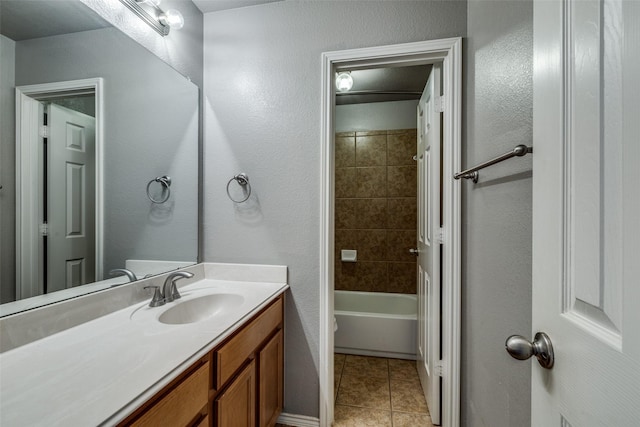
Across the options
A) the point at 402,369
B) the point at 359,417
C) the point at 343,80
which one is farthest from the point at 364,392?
the point at 343,80

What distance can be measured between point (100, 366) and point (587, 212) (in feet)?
3.68

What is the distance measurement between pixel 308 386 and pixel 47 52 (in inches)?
74.9

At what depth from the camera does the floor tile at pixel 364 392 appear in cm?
177

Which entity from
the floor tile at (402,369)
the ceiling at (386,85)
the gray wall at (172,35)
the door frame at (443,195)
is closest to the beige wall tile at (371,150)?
the ceiling at (386,85)

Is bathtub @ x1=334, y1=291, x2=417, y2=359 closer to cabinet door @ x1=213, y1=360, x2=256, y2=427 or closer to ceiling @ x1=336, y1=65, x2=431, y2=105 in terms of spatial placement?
cabinet door @ x1=213, y1=360, x2=256, y2=427

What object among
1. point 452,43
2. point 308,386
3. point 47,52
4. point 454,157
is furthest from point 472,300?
point 47,52

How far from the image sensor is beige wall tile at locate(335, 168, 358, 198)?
3.00m

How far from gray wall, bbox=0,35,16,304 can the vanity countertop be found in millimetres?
227

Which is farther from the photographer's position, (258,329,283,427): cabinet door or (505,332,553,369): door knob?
(258,329,283,427): cabinet door

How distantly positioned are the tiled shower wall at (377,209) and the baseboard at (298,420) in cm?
152

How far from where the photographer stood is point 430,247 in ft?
5.37

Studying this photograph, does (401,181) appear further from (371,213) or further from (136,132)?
(136,132)

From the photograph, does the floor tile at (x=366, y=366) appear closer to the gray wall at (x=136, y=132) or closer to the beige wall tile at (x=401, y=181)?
the gray wall at (x=136, y=132)

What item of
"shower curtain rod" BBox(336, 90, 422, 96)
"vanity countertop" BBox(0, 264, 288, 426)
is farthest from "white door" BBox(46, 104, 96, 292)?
"shower curtain rod" BBox(336, 90, 422, 96)
